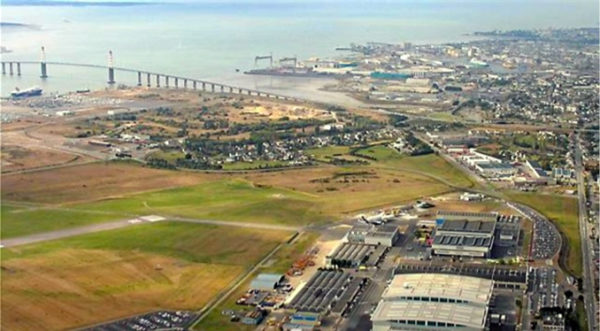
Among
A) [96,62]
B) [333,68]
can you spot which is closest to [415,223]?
[333,68]

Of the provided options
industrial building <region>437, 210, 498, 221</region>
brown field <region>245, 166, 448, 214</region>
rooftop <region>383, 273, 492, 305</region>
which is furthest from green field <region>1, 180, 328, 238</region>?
rooftop <region>383, 273, 492, 305</region>

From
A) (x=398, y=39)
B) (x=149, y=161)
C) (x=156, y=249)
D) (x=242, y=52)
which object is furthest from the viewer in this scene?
(x=398, y=39)

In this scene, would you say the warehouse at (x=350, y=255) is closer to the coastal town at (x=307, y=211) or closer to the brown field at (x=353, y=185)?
the coastal town at (x=307, y=211)

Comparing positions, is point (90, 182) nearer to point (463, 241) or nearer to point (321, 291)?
point (321, 291)

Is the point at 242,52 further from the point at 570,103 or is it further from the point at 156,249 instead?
the point at 156,249

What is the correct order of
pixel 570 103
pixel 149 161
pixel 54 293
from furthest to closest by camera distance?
pixel 570 103 → pixel 149 161 → pixel 54 293

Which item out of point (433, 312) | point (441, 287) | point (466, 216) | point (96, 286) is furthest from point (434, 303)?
point (96, 286)

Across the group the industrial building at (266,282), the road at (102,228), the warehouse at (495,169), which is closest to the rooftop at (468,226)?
the road at (102,228)

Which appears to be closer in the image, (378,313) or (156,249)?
(378,313)
